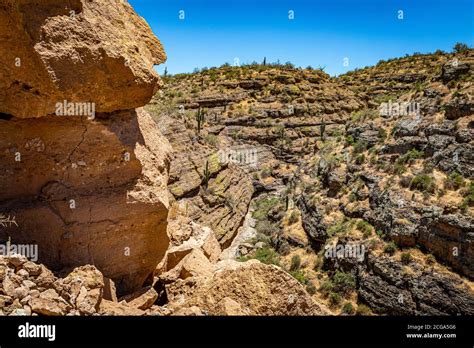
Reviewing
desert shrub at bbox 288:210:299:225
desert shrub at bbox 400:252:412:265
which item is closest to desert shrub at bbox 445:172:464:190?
desert shrub at bbox 400:252:412:265

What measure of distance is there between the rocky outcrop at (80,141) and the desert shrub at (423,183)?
18.1 meters

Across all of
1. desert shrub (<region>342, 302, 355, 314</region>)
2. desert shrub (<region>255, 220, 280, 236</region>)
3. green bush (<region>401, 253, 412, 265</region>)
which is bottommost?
desert shrub (<region>342, 302, 355, 314</region>)

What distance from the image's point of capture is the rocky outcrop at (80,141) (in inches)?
197

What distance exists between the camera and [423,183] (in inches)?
848

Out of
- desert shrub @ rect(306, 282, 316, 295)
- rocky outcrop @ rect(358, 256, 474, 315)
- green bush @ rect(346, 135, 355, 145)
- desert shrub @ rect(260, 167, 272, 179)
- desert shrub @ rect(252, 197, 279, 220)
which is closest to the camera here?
rocky outcrop @ rect(358, 256, 474, 315)

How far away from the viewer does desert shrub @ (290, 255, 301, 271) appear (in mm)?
24100

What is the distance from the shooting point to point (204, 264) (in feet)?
25.3

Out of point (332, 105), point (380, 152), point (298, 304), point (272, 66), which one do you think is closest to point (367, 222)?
point (380, 152)

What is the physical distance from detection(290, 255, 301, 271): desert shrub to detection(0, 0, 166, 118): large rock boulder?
19.9 metres

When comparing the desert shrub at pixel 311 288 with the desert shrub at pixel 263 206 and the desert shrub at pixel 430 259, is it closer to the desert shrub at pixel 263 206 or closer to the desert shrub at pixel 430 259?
the desert shrub at pixel 430 259

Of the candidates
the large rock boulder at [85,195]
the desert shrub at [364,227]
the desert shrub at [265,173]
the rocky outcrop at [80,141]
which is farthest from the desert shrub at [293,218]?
the large rock boulder at [85,195]

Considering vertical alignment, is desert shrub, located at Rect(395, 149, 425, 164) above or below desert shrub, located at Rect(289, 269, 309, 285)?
above

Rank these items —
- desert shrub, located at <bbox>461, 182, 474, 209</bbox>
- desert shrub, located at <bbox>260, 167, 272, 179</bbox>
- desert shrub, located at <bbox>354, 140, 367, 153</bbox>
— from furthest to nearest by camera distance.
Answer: desert shrub, located at <bbox>260, 167, 272, 179</bbox> < desert shrub, located at <bbox>354, 140, 367, 153</bbox> < desert shrub, located at <bbox>461, 182, 474, 209</bbox>

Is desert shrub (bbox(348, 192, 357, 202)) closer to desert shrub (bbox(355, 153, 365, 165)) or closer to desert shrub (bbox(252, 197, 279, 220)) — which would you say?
desert shrub (bbox(355, 153, 365, 165))
